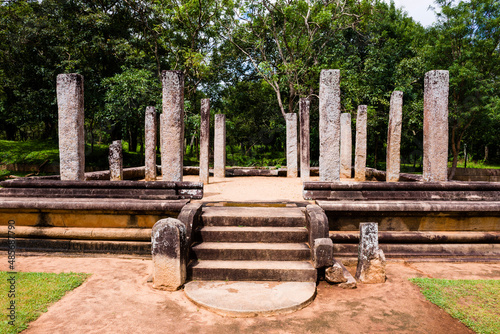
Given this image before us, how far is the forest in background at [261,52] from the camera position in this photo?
13.9m

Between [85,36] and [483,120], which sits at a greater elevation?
[85,36]

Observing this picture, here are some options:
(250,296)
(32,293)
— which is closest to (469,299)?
(250,296)

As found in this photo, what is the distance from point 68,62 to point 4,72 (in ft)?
15.2

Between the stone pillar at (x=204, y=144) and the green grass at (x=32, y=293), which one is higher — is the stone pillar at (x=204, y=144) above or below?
above

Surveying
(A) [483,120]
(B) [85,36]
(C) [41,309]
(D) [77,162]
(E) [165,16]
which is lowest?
(C) [41,309]

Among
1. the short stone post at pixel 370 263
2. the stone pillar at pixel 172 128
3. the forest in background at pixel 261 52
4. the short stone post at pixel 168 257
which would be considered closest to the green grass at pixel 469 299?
the short stone post at pixel 370 263

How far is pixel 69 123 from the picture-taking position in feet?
21.8

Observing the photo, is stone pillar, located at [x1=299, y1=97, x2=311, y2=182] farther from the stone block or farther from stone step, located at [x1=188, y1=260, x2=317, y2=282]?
stone step, located at [x1=188, y1=260, x2=317, y2=282]

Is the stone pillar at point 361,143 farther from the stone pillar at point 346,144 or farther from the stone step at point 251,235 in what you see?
the stone step at point 251,235

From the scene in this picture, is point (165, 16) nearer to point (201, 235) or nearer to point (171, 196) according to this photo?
point (171, 196)

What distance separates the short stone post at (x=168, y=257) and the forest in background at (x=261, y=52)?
1136 centimetres

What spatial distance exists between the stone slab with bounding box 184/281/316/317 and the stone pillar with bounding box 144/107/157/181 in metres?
6.69

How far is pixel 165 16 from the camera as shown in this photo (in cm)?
1727

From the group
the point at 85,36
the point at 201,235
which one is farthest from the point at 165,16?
the point at 201,235
